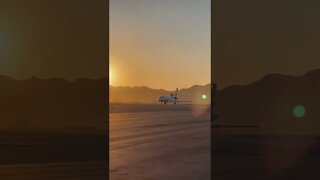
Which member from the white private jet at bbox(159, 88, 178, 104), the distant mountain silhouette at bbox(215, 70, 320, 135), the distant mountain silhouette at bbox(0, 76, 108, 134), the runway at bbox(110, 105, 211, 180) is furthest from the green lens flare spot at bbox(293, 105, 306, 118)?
the white private jet at bbox(159, 88, 178, 104)

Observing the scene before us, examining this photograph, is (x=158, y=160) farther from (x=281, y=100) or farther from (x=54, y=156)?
(x=281, y=100)

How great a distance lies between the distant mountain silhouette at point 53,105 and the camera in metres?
7.17

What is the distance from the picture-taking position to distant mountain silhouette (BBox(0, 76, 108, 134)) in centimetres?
717

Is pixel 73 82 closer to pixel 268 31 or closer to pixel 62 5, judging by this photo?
pixel 62 5

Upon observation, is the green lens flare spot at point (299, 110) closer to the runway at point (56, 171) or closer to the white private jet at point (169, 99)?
the runway at point (56, 171)

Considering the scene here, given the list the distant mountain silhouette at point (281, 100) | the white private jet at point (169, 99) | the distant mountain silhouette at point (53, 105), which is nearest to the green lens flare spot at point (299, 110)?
the distant mountain silhouette at point (281, 100)

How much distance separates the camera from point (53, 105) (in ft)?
24.0

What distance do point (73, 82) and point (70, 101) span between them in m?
0.43

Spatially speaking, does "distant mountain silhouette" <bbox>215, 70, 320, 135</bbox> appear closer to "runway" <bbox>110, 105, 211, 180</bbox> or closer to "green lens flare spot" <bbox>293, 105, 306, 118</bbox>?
"green lens flare spot" <bbox>293, 105, 306, 118</bbox>

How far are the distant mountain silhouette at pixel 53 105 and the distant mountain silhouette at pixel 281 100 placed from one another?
2.71m

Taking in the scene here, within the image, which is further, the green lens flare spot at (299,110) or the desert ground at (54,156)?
the green lens flare spot at (299,110)

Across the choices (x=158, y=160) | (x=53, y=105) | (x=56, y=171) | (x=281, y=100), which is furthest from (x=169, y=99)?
(x=56, y=171)

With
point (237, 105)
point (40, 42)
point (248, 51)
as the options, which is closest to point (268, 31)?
point (248, 51)

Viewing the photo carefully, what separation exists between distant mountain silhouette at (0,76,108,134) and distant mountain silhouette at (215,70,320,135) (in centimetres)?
271
